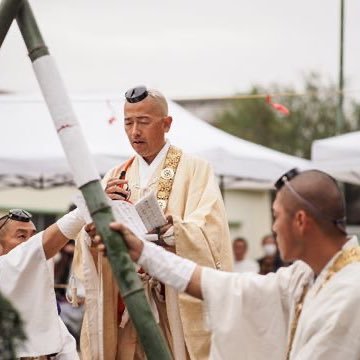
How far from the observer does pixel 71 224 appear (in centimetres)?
573

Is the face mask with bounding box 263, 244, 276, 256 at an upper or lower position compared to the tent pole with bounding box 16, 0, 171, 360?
lower

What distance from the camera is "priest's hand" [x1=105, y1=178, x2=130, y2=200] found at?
5738mm

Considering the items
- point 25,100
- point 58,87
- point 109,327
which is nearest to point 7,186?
point 25,100

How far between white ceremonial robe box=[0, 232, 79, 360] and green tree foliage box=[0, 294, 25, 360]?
2417mm

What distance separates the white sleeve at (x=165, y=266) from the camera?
14.2 ft

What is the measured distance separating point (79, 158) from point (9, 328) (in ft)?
3.80

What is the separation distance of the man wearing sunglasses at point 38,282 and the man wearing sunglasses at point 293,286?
1399mm

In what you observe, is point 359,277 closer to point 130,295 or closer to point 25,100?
point 130,295

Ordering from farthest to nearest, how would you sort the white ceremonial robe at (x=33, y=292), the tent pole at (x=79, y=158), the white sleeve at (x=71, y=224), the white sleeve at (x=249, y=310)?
the white ceremonial robe at (x=33, y=292), the white sleeve at (x=71, y=224), the white sleeve at (x=249, y=310), the tent pole at (x=79, y=158)

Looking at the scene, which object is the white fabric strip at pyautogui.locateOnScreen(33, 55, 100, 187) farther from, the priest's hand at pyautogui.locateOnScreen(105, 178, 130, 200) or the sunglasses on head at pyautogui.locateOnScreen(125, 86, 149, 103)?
the sunglasses on head at pyautogui.locateOnScreen(125, 86, 149, 103)

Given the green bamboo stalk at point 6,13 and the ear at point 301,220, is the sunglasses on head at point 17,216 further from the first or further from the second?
the ear at point 301,220

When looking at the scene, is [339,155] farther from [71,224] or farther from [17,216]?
[71,224]

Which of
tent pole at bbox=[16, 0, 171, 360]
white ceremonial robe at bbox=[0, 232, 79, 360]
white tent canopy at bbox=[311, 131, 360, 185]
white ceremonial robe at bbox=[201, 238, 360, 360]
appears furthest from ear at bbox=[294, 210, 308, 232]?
white tent canopy at bbox=[311, 131, 360, 185]

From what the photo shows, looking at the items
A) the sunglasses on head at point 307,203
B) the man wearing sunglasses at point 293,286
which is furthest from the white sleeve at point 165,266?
the sunglasses on head at point 307,203
